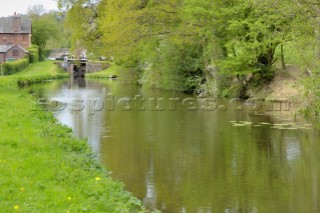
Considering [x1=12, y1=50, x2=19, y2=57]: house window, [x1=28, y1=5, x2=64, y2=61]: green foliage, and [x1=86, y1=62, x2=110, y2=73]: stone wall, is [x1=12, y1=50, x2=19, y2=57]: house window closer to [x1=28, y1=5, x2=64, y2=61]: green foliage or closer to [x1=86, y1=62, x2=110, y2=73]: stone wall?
[x1=28, y1=5, x2=64, y2=61]: green foliage

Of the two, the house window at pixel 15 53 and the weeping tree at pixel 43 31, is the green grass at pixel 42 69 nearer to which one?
the house window at pixel 15 53

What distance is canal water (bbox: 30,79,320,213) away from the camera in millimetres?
10711

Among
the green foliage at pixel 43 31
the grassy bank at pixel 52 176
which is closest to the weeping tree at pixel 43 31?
the green foliage at pixel 43 31

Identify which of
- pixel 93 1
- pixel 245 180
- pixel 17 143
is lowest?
pixel 245 180

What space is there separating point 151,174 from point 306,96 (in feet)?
34.2

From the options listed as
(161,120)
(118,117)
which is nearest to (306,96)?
(161,120)

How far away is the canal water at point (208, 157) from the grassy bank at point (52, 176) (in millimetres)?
1093

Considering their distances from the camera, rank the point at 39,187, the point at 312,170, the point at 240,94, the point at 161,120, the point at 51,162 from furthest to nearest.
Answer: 1. the point at 240,94
2. the point at 161,120
3. the point at 312,170
4. the point at 51,162
5. the point at 39,187

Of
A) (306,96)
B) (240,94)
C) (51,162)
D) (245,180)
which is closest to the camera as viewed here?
(51,162)

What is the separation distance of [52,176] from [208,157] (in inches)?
230

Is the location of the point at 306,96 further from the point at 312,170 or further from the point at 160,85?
the point at 160,85

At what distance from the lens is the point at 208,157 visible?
48.2 ft

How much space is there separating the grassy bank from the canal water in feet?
3.59

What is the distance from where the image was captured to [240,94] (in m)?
32.2
